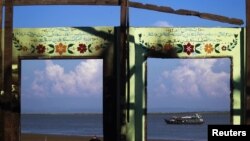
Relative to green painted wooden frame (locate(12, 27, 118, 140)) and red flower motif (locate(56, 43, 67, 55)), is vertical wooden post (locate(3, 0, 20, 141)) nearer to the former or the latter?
green painted wooden frame (locate(12, 27, 118, 140))

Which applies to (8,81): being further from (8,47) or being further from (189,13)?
(189,13)

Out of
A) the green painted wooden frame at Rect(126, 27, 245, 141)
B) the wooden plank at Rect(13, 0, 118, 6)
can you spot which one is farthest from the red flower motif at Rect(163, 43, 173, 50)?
the wooden plank at Rect(13, 0, 118, 6)

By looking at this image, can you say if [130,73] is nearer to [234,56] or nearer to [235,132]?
[234,56]

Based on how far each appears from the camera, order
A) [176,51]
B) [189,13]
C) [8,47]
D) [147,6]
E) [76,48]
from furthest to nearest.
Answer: [76,48], [176,51], [189,13], [147,6], [8,47]

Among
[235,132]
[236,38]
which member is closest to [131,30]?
[236,38]

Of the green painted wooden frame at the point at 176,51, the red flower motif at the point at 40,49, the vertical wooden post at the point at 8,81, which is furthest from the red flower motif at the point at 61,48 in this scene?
the vertical wooden post at the point at 8,81

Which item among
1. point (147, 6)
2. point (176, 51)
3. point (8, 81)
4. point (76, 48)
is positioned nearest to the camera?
point (8, 81)

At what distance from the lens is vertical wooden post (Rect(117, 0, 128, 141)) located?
13.1 m

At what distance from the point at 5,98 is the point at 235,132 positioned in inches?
211

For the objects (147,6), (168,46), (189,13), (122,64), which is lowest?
(122,64)

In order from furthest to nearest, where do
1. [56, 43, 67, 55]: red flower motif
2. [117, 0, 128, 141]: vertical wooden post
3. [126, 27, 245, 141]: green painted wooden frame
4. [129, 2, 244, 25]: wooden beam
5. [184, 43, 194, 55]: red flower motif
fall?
[56, 43, 67, 55]: red flower motif, [184, 43, 194, 55]: red flower motif, [126, 27, 245, 141]: green painted wooden frame, [129, 2, 244, 25]: wooden beam, [117, 0, 128, 141]: vertical wooden post

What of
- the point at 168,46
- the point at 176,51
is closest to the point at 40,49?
the point at 168,46

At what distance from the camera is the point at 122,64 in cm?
1363

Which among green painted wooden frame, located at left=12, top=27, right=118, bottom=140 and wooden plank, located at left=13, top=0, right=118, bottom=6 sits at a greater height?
wooden plank, located at left=13, top=0, right=118, bottom=6
